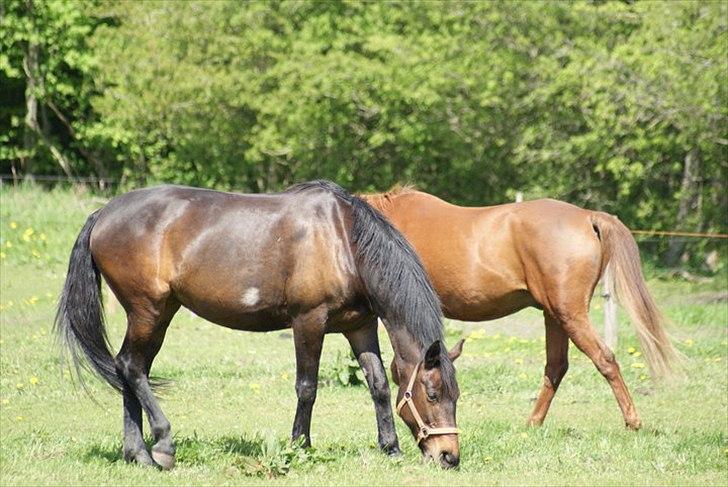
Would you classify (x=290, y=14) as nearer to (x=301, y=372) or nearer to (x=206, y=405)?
(x=206, y=405)

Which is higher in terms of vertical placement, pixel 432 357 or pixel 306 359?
pixel 432 357

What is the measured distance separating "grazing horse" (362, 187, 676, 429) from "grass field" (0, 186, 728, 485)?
0.60 meters

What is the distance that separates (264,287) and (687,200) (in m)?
17.6

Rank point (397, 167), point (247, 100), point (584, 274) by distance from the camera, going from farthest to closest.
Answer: point (397, 167)
point (247, 100)
point (584, 274)

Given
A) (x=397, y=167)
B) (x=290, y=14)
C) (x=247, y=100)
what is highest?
(x=290, y=14)

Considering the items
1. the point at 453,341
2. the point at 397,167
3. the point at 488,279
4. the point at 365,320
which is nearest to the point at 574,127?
the point at 397,167

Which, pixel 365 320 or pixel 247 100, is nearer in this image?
pixel 365 320

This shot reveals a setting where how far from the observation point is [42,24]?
97.9 feet

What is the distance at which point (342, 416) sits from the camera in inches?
372

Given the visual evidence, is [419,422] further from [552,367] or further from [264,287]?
[552,367]

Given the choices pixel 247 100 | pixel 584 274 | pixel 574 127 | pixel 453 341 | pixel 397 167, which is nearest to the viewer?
pixel 584 274

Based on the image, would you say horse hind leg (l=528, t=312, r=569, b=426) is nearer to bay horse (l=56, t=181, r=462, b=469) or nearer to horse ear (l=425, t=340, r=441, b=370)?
bay horse (l=56, t=181, r=462, b=469)

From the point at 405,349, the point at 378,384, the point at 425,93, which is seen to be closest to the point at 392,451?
the point at 378,384

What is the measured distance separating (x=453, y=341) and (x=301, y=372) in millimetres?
6994
